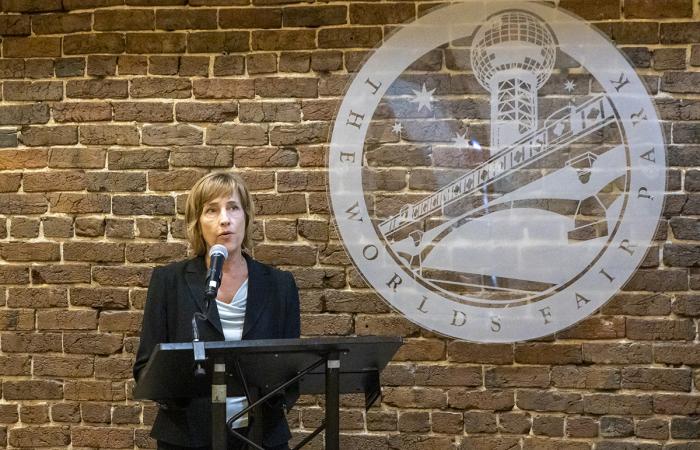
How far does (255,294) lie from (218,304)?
12 cm

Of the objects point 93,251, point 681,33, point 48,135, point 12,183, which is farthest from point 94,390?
point 681,33

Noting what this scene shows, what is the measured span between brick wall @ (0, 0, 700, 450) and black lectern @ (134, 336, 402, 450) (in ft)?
3.22

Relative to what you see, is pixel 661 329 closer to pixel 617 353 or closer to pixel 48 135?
pixel 617 353

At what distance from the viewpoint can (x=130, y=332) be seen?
3.53 m

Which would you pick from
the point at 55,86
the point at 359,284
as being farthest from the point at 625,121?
the point at 55,86

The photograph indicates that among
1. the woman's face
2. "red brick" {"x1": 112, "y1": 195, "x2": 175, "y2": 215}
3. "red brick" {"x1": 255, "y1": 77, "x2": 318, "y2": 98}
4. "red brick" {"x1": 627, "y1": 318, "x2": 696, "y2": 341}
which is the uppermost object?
"red brick" {"x1": 255, "y1": 77, "x2": 318, "y2": 98}

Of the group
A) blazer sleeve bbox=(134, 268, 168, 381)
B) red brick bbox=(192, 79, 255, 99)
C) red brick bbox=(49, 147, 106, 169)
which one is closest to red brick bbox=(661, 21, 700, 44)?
red brick bbox=(192, 79, 255, 99)

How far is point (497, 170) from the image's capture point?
11.3ft

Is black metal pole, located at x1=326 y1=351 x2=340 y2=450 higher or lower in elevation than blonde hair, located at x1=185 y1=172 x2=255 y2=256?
lower

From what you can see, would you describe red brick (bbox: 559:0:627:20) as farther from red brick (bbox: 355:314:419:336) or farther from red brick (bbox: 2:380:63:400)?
red brick (bbox: 2:380:63:400)

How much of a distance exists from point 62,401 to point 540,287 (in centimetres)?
198

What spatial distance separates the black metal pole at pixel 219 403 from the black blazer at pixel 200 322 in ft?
1.09

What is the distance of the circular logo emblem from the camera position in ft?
11.2

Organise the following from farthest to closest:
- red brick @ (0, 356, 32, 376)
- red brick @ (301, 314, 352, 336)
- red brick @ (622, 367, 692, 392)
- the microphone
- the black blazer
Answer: red brick @ (0, 356, 32, 376) → red brick @ (301, 314, 352, 336) → red brick @ (622, 367, 692, 392) → the black blazer → the microphone
